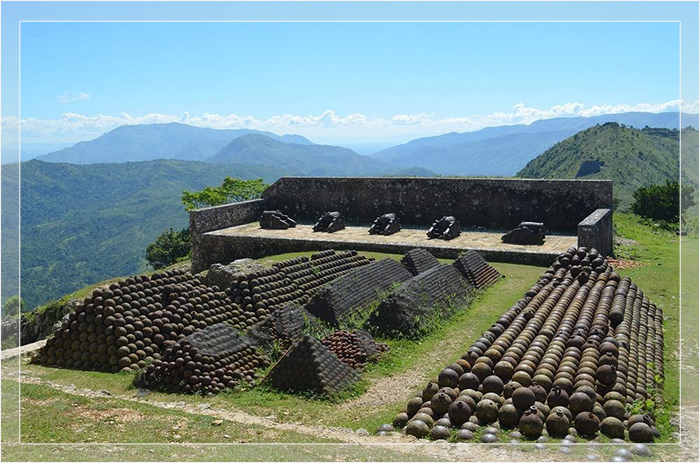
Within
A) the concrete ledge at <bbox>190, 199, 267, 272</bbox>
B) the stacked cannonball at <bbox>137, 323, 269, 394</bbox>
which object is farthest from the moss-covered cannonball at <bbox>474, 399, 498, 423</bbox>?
the concrete ledge at <bbox>190, 199, 267, 272</bbox>

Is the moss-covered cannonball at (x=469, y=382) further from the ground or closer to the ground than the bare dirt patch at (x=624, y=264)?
closer to the ground

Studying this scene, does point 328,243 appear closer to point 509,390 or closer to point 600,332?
point 600,332

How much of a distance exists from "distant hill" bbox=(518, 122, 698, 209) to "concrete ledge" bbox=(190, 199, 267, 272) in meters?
29.8

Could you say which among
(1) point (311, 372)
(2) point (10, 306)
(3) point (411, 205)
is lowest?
(1) point (311, 372)

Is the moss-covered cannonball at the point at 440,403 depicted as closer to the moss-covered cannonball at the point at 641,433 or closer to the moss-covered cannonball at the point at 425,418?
the moss-covered cannonball at the point at 425,418

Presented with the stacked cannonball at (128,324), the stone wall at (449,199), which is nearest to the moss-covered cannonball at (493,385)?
the stacked cannonball at (128,324)

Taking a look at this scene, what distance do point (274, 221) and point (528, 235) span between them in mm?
6702

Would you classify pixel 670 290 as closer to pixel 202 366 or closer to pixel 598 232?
pixel 598 232

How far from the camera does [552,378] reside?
7062 millimetres

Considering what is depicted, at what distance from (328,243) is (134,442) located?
417 inches

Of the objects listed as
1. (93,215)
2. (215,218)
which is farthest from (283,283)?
(93,215)

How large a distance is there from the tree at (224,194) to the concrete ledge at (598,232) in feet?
90.2

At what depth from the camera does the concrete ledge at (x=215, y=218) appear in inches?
714

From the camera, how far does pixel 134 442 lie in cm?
605
